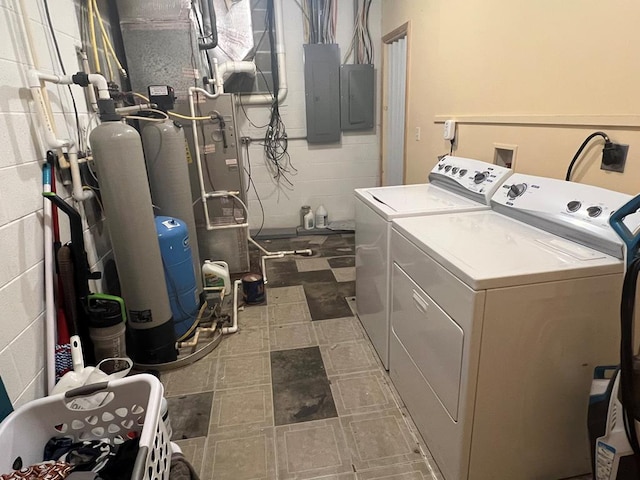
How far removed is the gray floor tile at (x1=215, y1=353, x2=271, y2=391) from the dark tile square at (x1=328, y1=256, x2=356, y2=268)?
1.39m

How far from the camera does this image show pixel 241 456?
1.56m

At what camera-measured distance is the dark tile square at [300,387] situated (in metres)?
1.77

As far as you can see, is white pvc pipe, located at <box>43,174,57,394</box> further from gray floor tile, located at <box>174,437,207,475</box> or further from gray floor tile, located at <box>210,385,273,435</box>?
gray floor tile, located at <box>210,385,273,435</box>

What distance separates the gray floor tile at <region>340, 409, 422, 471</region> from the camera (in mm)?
1523

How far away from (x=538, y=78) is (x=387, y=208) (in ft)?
2.97

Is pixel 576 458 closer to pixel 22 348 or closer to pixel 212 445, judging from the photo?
pixel 212 445

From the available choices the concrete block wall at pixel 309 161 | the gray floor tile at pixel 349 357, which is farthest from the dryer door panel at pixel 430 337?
the concrete block wall at pixel 309 161

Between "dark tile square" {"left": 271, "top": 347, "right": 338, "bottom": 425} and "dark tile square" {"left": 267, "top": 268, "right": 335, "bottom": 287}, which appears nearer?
"dark tile square" {"left": 271, "top": 347, "right": 338, "bottom": 425}

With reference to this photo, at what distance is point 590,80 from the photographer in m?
1.46

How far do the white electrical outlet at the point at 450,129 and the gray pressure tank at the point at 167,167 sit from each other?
1.80m

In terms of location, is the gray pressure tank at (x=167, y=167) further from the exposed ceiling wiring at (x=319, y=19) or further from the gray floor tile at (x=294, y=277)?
the exposed ceiling wiring at (x=319, y=19)

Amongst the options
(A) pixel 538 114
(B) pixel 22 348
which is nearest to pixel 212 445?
(B) pixel 22 348

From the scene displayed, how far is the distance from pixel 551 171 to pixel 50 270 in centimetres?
226

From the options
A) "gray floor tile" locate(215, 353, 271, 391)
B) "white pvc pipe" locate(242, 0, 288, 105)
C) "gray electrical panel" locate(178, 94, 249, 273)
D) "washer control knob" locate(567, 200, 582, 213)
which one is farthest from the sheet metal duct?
"washer control knob" locate(567, 200, 582, 213)
